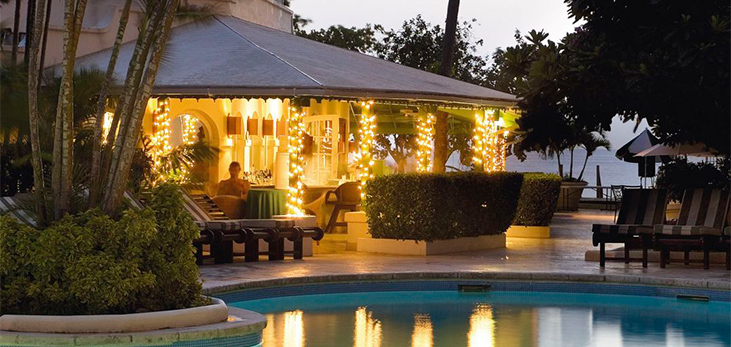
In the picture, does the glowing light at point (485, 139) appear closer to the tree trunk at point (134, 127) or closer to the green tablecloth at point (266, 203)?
the green tablecloth at point (266, 203)

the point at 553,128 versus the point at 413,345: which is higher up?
the point at 553,128

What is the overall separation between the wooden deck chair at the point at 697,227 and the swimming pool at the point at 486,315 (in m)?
1.47

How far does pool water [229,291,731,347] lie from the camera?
12.0 m

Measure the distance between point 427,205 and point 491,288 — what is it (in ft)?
9.80

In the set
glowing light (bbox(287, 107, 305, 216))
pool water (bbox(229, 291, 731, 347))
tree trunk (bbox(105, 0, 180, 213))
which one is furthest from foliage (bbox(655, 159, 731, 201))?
tree trunk (bbox(105, 0, 180, 213))

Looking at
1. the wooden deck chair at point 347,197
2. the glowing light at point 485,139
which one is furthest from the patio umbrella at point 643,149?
the wooden deck chair at point 347,197

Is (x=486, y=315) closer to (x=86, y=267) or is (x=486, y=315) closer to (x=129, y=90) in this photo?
(x=129, y=90)

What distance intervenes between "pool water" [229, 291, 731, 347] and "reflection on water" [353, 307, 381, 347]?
1 cm

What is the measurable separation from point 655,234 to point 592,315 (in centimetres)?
297

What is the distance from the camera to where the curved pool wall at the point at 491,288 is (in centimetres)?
1472

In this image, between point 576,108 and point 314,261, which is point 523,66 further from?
point 314,261

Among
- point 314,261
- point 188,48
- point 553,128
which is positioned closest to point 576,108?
point 553,128

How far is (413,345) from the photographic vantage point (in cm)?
1156

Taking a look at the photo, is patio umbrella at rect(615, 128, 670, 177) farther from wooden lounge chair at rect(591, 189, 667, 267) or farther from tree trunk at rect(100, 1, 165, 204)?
tree trunk at rect(100, 1, 165, 204)
